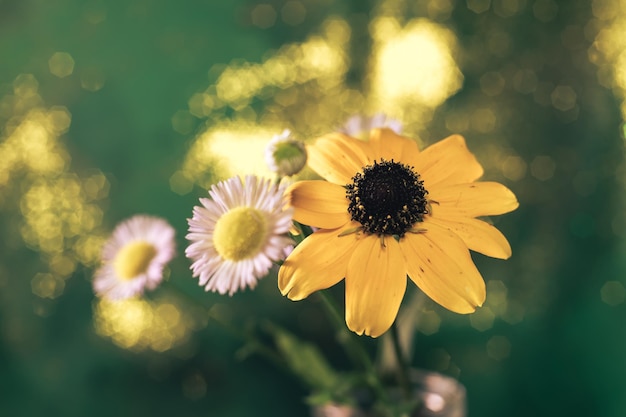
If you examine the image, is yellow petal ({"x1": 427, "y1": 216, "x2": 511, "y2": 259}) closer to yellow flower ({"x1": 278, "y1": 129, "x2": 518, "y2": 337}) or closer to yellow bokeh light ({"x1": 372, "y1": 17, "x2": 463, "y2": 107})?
yellow flower ({"x1": 278, "y1": 129, "x2": 518, "y2": 337})

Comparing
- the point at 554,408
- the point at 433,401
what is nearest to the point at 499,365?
the point at 554,408

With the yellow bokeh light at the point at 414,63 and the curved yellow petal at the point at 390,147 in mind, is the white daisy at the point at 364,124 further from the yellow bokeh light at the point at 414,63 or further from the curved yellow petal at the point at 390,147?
the yellow bokeh light at the point at 414,63

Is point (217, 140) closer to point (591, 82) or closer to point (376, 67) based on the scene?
point (376, 67)

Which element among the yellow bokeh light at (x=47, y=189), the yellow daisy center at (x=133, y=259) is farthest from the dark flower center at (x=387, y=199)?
the yellow bokeh light at (x=47, y=189)

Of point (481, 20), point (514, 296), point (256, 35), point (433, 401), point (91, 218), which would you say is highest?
point (481, 20)

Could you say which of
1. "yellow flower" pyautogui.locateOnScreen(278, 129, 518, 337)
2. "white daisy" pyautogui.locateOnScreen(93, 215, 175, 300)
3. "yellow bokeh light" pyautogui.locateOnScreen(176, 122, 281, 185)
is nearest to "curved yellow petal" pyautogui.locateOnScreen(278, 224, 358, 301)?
"yellow flower" pyautogui.locateOnScreen(278, 129, 518, 337)

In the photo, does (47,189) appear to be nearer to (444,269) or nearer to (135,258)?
(135,258)
